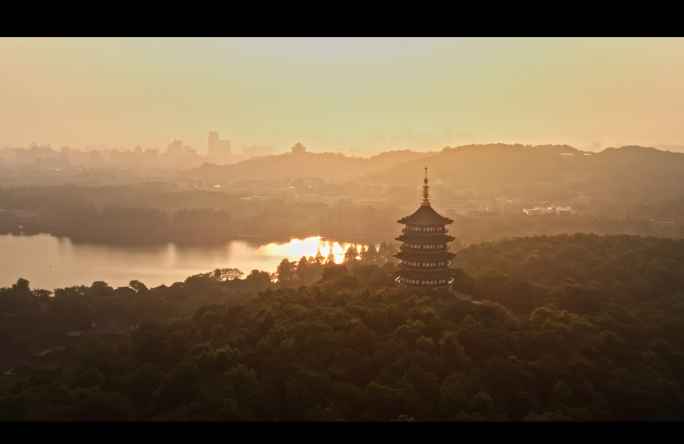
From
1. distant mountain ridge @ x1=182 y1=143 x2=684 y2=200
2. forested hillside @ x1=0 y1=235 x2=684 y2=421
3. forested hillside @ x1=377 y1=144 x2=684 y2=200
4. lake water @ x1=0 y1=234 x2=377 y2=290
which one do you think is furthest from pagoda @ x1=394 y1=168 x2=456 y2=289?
distant mountain ridge @ x1=182 y1=143 x2=684 y2=200

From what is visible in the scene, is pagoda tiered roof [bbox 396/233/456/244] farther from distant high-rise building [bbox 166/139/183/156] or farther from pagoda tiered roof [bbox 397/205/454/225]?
distant high-rise building [bbox 166/139/183/156]

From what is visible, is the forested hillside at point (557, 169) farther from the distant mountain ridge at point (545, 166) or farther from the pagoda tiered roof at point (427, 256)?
the pagoda tiered roof at point (427, 256)

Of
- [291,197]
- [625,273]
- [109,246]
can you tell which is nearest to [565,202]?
[291,197]

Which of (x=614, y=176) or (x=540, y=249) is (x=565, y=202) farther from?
(x=540, y=249)

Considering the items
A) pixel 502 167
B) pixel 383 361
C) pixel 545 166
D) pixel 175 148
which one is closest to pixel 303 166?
pixel 175 148

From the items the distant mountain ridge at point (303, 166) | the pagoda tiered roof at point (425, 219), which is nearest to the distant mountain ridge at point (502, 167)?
the distant mountain ridge at point (303, 166)

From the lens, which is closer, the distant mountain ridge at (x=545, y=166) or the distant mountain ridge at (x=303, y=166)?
the distant mountain ridge at (x=545, y=166)

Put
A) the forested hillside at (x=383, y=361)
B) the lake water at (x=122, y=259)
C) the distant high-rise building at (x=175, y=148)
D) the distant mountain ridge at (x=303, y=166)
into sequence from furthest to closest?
the distant high-rise building at (x=175, y=148)
the distant mountain ridge at (x=303, y=166)
the lake water at (x=122, y=259)
the forested hillside at (x=383, y=361)
